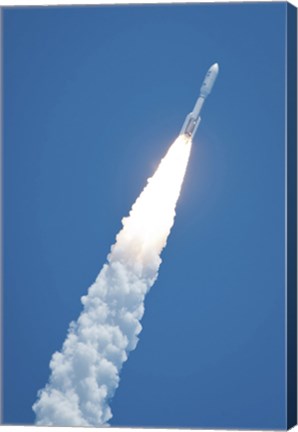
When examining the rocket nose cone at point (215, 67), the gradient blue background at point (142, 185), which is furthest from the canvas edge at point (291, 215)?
the rocket nose cone at point (215, 67)

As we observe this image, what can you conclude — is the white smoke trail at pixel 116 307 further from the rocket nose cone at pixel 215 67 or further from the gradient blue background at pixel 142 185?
the rocket nose cone at pixel 215 67

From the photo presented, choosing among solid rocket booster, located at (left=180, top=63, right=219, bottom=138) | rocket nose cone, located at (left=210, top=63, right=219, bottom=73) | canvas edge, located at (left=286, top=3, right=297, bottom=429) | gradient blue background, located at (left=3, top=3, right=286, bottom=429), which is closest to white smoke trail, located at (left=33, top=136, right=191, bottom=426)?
gradient blue background, located at (left=3, top=3, right=286, bottom=429)

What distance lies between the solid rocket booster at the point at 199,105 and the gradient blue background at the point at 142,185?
9 cm

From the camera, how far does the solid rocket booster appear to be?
77.5ft

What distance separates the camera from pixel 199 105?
23.6 m

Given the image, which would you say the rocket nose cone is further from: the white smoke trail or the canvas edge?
the white smoke trail

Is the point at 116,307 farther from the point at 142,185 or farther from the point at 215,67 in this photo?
the point at 215,67

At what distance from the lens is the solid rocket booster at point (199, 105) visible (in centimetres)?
2362

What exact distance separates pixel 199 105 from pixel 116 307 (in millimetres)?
2763

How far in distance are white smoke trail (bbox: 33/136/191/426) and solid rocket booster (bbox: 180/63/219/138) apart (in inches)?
11.7

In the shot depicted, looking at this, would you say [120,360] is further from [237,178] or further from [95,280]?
[237,178]

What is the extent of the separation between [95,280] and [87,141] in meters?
1.78

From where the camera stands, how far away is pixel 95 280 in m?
23.8

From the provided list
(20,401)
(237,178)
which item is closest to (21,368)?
(20,401)
